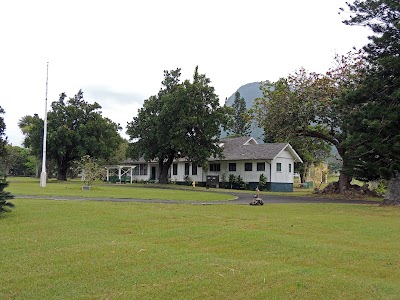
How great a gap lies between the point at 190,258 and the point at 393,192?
17331mm

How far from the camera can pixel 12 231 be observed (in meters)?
10.0

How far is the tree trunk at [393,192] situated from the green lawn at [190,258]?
30.2 feet

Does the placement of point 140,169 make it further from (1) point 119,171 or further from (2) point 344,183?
(2) point 344,183

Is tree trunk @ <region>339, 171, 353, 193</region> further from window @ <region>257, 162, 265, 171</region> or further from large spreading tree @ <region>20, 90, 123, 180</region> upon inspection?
large spreading tree @ <region>20, 90, 123, 180</region>

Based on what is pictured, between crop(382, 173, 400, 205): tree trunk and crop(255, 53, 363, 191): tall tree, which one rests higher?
crop(255, 53, 363, 191): tall tree

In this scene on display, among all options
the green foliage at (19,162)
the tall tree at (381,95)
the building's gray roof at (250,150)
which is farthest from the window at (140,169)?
the tall tree at (381,95)

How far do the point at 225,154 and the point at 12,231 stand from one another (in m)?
39.7

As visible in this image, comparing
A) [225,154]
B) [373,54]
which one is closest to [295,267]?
[373,54]

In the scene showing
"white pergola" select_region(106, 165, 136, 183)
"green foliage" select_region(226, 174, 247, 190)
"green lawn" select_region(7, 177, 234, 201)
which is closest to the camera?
"green lawn" select_region(7, 177, 234, 201)

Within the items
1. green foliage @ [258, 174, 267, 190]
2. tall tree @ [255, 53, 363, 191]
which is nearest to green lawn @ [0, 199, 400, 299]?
tall tree @ [255, 53, 363, 191]

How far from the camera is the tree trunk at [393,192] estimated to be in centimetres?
2138

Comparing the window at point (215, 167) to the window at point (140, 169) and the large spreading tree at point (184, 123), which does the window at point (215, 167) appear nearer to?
the large spreading tree at point (184, 123)

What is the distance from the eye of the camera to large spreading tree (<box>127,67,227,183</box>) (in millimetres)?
43625

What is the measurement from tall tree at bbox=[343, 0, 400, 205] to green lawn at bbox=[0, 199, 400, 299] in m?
7.98
